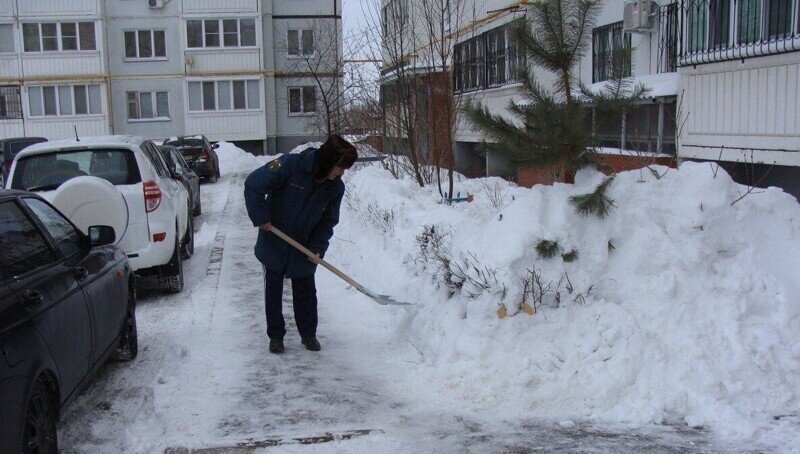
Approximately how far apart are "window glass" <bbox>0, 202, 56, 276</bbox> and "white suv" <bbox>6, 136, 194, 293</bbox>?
3.03 metres

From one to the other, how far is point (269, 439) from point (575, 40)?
3803mm

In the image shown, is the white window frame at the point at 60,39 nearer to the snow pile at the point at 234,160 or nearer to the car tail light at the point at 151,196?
the snow pile at the point at 234,160

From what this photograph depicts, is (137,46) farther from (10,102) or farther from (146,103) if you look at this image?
(10,102)

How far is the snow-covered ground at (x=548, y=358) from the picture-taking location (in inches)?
178

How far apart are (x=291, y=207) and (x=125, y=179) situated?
8.73ft

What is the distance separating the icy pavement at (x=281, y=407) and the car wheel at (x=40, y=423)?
522 mm

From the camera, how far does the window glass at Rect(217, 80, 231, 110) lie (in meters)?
35.1

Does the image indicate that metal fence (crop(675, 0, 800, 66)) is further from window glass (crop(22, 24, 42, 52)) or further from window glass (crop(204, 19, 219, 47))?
window glass (crop(22, 24, 42, 52))

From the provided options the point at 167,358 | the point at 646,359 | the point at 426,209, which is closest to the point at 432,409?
the point at 646,359

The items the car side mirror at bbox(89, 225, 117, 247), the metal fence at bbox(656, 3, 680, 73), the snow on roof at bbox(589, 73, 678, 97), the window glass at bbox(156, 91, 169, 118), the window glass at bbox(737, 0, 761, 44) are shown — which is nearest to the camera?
the car side mirror at bbox(89, 225, 117, 247)

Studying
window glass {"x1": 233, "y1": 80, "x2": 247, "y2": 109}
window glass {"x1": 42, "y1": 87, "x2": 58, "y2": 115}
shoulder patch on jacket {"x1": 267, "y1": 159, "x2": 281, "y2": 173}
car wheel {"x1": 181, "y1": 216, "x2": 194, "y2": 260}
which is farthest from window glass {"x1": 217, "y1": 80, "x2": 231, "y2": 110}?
shoulder patch on jacket {"x1": 267, "y1": 159, "x2": 281, "y2": 173}

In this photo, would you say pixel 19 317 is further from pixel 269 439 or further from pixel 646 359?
pixel 646 359

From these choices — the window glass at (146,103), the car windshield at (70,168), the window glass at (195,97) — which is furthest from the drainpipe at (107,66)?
the car windshield at (70,168)

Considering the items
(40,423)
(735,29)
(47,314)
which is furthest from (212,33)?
(40,423)
